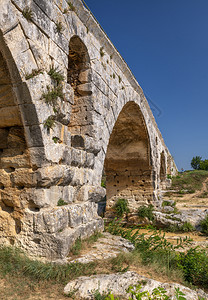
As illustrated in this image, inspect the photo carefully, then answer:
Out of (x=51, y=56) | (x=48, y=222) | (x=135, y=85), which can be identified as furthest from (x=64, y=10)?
(x=135, y=85)

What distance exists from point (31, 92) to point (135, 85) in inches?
223

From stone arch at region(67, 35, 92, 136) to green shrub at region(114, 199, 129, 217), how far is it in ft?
20.2

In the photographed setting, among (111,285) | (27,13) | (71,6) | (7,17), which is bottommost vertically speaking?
(111,285)

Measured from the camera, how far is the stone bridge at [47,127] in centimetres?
326

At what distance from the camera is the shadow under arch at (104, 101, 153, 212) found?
415 inches

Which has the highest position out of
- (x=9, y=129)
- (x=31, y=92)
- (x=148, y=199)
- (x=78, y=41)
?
(x=78, y=41)

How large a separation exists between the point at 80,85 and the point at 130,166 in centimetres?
682

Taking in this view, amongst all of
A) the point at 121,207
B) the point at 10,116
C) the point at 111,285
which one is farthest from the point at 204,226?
the point at 10,116

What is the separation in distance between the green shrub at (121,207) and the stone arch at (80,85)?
6.14 m

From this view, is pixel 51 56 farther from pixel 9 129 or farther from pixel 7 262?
pixel 7 262

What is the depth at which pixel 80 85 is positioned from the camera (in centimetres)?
497

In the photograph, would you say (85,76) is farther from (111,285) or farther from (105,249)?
(111,285)

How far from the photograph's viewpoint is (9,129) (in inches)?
146

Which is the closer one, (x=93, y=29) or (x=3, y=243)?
(x=3, y=243)
